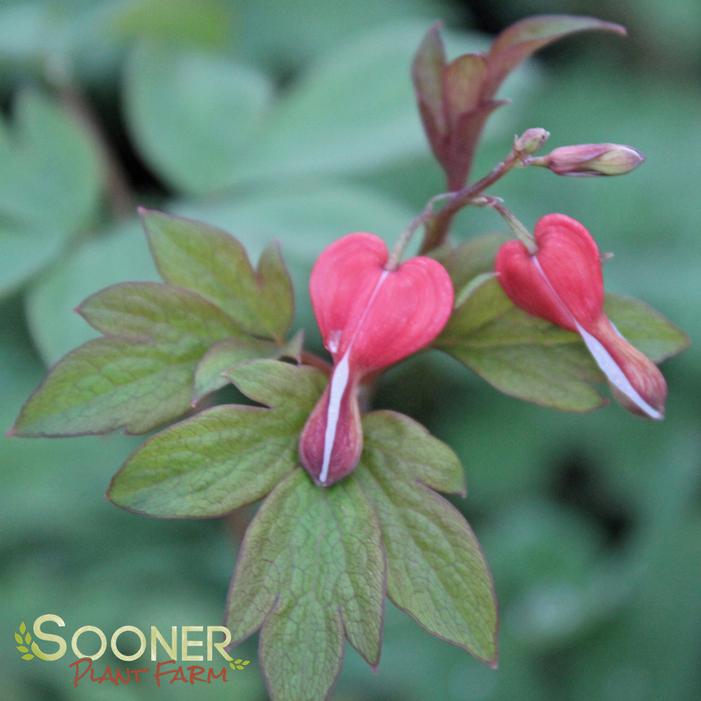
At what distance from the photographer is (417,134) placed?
77.9 inches

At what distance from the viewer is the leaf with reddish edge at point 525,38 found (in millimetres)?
1151

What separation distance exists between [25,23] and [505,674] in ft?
6.43

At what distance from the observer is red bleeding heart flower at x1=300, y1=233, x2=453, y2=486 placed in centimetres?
98

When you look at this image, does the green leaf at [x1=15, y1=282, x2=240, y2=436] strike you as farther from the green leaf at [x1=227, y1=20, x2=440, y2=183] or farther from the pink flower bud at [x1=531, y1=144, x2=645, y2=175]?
the green leaf at [x1=227, y1=20, x2=440, y2=183]

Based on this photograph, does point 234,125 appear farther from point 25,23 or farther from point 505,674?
point 505,674

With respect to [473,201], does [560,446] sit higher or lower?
lower

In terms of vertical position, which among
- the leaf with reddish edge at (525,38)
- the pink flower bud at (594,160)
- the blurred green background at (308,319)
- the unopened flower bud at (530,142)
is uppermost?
the leaf with reddish edge at (525,38)

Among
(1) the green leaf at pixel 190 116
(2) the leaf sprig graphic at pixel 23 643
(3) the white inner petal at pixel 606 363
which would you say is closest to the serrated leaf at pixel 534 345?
(3) the white inner petal at pixel 606 363

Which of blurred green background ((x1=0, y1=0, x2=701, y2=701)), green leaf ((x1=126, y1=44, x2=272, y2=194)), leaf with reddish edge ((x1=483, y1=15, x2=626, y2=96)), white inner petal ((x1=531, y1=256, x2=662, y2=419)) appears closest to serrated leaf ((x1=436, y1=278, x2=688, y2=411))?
white inner petal ((x1=531, y1=256, x2=662, y2=419))

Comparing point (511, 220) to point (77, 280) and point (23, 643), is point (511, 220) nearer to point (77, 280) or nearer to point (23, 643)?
point (77, 280)

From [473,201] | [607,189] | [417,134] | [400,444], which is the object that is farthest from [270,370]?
[607,189]

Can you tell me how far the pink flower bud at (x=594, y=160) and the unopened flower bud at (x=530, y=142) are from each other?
0.02 metres

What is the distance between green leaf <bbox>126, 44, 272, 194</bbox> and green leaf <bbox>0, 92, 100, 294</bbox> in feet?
0.55

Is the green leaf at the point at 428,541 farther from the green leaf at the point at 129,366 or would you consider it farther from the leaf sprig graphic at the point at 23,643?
the leaf sprig graphic at the point at 23,643
